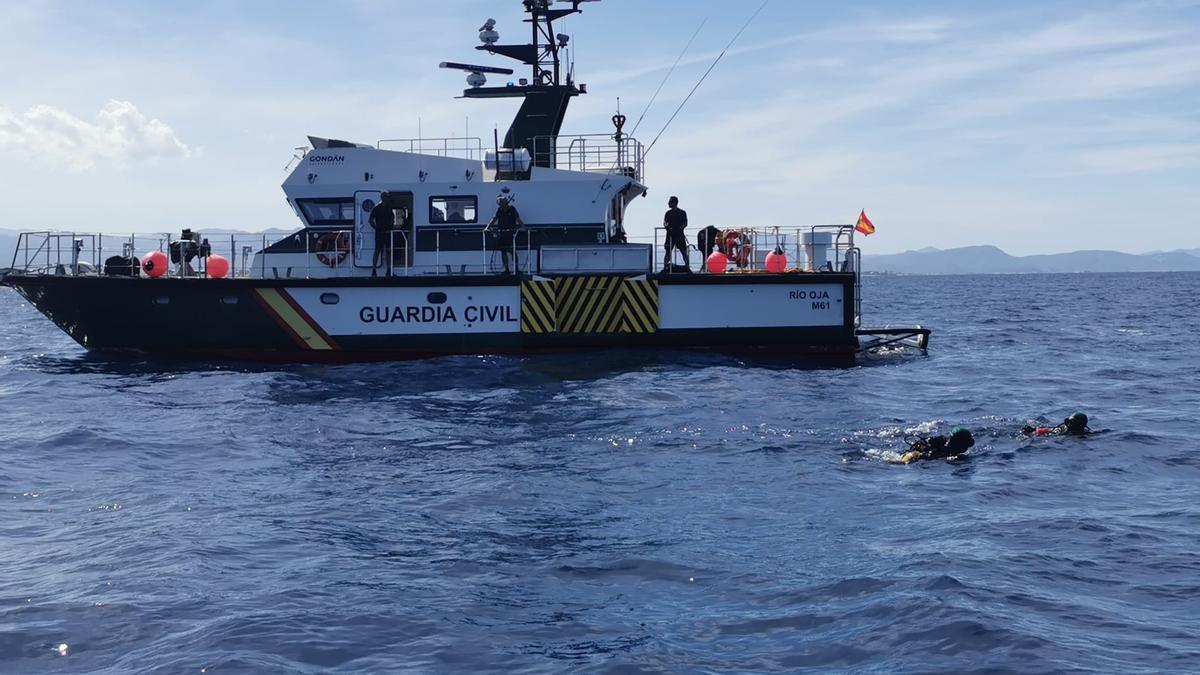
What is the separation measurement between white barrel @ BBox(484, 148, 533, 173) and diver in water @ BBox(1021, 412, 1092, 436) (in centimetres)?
1069

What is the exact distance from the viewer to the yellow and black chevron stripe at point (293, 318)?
19797mm

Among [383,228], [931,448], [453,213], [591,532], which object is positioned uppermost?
[453,213]

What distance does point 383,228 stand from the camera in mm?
19938

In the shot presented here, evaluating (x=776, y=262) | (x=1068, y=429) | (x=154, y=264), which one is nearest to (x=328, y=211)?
(x=154, y=264)

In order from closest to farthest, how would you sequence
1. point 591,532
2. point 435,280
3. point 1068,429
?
point 591,532
point 1068,429
point 435,280

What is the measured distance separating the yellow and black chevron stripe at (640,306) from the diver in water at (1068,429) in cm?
783

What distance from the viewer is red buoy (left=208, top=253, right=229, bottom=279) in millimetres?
20031

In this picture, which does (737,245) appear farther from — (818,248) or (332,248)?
(332,248)

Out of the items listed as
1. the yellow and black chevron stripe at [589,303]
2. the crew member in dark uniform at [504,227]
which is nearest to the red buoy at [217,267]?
the crew member in dark uniform at [504,227]

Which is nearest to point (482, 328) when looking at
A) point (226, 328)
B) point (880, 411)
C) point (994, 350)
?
point (226, 328)

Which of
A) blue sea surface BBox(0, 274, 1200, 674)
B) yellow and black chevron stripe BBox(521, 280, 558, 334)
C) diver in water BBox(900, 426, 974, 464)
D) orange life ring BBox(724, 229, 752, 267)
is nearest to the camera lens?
blue sea surface BBox(0, 274, 1200, 674)

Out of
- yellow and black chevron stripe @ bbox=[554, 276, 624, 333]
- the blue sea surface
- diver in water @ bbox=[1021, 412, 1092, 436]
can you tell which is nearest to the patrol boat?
yellow and black chevron stripe @ bbox=[554, 276, 624, 333]

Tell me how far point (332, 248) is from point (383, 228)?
142 cm

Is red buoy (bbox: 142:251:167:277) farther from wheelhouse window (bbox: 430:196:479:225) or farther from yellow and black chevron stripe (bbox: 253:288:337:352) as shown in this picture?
wheelhouse window (bbox: 430:196:479:225)
